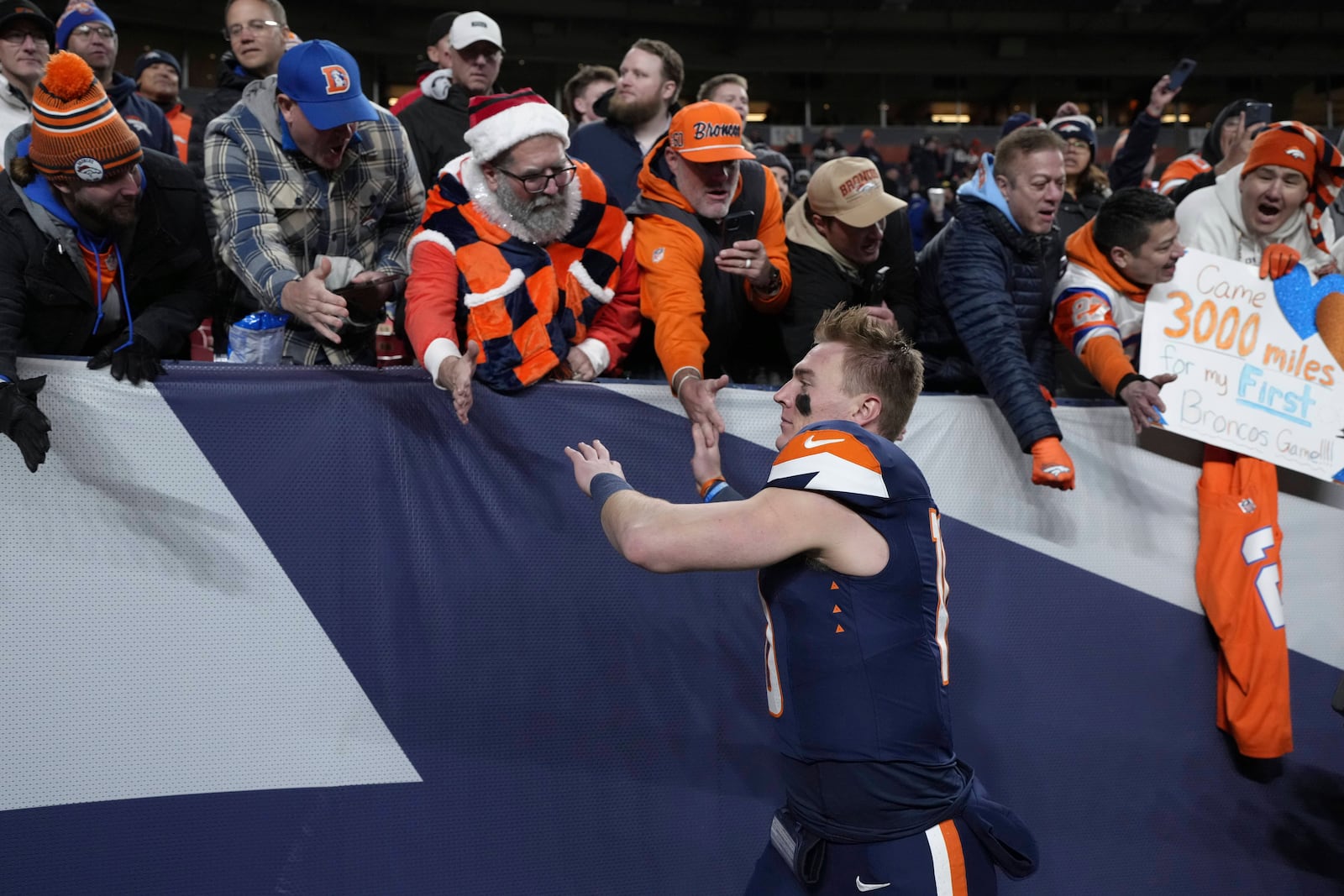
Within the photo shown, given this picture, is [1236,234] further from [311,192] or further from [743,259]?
[311,192]

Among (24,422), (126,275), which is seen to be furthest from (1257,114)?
(24,422)

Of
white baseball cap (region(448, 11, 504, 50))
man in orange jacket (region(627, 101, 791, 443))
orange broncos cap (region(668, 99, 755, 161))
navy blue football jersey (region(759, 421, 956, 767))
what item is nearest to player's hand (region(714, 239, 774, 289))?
man in orange jacket (region(627, 101, 791, 443))

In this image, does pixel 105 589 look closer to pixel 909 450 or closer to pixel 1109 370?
pixel 909 450

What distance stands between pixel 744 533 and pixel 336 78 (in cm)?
218

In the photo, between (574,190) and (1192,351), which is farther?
(1192,351)

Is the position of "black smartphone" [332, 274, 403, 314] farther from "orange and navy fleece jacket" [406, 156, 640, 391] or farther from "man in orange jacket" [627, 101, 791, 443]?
"man in orange jacket" [627, 101, 791, 443]

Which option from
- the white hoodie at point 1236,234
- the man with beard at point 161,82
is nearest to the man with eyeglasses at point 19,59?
the man with beard at point 161,82

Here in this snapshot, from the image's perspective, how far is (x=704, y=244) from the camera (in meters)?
4.05

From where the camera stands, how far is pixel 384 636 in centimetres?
371

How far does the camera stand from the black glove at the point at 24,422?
10.8ft

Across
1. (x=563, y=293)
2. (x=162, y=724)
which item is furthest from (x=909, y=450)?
(x=162, y=724)

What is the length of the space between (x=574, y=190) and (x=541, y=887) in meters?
2.30

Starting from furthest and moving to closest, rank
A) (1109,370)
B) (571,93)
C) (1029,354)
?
(571,93), (1029,354), (1109,370)

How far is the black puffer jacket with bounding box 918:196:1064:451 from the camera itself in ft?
13.6
